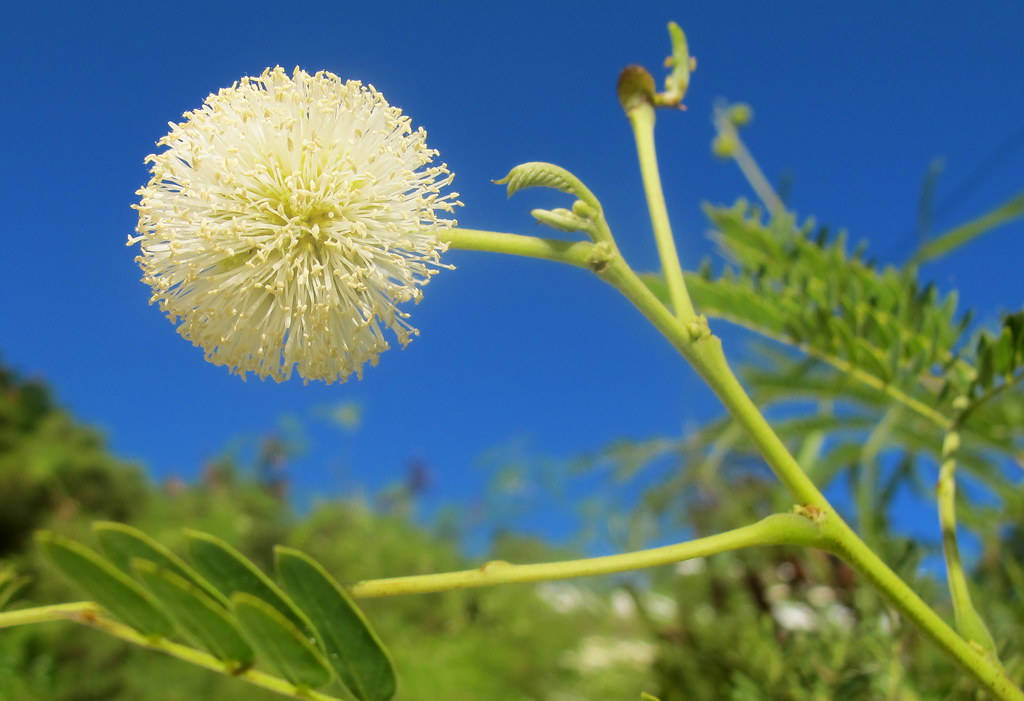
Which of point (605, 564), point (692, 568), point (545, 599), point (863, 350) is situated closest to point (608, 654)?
point (692, 568)

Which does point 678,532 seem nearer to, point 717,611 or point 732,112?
point 717,611

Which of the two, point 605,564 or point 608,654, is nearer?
point 605,564

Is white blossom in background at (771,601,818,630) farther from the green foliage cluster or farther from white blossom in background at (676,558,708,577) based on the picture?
the green foliage cluster

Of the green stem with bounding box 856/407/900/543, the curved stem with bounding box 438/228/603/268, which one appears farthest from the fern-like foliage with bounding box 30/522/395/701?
the green stem with bounding box 856/407/900/543

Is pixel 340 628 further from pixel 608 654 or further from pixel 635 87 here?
pixel 608 654

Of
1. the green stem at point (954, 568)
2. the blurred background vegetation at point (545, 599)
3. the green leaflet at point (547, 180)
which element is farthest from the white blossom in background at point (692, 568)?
the green leaflet at point (547, 180)

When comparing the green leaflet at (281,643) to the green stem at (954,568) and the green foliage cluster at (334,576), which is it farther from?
the green stem at (954,568)
